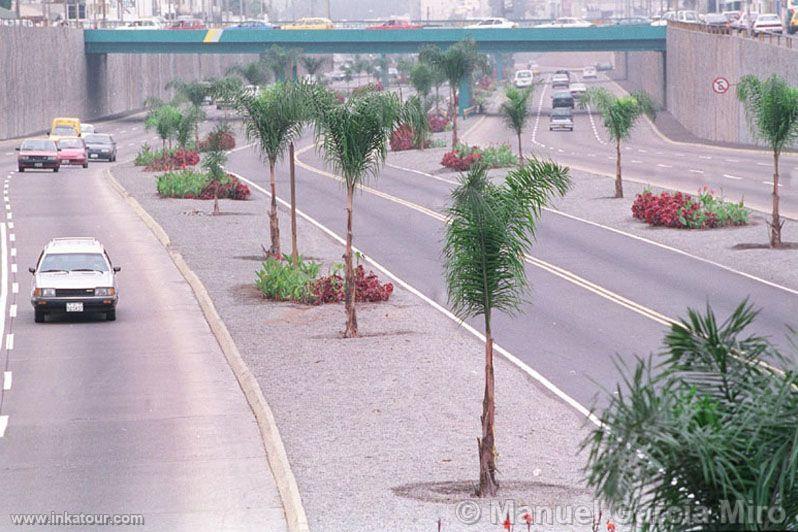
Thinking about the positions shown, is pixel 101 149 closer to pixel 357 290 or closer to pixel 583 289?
pixel 357 290

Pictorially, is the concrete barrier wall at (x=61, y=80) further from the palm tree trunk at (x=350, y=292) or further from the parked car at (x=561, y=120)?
the palm tree trunk at (x=350, y=292)

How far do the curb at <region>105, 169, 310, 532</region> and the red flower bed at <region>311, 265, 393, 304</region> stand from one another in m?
2.33

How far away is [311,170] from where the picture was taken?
69.2m

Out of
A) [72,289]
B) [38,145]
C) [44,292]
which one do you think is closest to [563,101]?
[38,145]

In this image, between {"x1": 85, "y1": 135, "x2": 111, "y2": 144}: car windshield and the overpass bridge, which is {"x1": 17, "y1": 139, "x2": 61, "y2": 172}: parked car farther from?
the overpass bridge

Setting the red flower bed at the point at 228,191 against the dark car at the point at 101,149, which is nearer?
the red flower bed at the point at 228,191

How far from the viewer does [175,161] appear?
6650 centimetres

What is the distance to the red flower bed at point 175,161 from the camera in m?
65.9

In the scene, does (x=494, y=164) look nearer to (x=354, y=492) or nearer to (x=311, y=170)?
(x=311, y=170)

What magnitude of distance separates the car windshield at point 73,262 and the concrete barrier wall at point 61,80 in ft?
223

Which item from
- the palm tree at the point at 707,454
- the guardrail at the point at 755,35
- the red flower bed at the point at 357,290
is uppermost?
the guardrail at the point at 755,35

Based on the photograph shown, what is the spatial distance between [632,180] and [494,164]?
9.19m

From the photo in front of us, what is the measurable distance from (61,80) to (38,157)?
45.9 meters

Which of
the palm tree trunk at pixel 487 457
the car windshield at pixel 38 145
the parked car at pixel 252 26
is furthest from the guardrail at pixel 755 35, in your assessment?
the palm tree trunk at pixel 487 457
